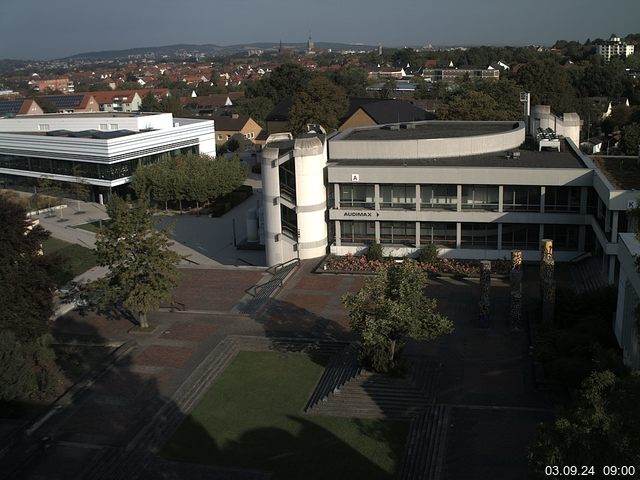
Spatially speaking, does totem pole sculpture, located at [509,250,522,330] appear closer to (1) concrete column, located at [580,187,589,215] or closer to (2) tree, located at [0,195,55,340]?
(1) concrete column, located at [580,187,589,215]

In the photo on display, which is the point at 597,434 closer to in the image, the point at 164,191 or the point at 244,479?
the point at 244,479

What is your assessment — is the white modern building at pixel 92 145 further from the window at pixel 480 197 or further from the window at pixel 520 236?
the window at pixel 520 236

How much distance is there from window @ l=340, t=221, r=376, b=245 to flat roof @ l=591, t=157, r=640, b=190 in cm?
1278

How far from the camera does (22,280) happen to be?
2697 centimetres

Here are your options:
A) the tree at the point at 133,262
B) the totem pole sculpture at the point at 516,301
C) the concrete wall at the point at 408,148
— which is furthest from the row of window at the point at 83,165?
the totem pole sculpture at the point at 516,301

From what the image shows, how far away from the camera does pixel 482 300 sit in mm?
30188

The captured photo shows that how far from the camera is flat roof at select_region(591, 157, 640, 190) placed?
114ft

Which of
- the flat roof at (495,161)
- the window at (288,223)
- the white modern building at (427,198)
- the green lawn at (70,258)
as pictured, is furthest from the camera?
the green lawn at (70,258)

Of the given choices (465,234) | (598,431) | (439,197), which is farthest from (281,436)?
(439,197)

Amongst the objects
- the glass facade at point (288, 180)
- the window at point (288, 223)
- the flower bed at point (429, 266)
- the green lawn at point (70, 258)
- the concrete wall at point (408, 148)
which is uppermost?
the concrete wall at point (408, 148)

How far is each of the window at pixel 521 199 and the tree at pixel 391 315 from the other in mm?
14872

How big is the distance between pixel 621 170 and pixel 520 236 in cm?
649

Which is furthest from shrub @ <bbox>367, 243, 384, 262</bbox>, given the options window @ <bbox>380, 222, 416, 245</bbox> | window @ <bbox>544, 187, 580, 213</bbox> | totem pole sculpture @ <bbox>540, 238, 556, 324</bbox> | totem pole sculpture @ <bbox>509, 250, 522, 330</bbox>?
totem pole sculpture @ <bbox>540, 238, 556, 324</bbox>

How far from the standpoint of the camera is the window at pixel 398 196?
129 ft
